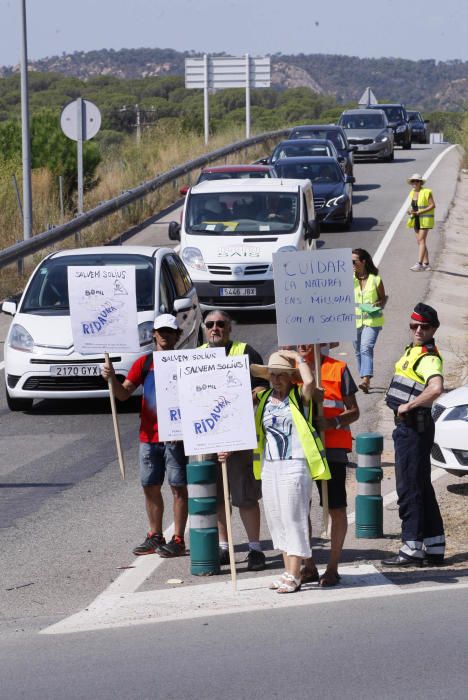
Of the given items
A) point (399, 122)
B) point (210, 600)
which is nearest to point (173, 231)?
point (210, 600)

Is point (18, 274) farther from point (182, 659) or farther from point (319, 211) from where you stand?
point (182, 659)

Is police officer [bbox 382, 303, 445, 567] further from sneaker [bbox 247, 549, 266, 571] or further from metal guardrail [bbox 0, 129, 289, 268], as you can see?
metal guardrail [bbox 0, 129, 289, 268]

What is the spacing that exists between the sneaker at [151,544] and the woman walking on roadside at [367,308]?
19.2ft

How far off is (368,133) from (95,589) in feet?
124

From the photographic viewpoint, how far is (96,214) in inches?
984

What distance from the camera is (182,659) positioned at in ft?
23.7

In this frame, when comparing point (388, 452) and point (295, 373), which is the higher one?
point (295, 373)

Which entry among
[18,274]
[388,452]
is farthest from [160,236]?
[388,452]

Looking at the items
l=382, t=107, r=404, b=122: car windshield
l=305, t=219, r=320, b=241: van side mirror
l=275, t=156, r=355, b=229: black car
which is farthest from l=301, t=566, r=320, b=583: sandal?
l=382, t=107, r=404, b=122: car windshield

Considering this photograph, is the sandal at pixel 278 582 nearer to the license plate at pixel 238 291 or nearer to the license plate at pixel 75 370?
the license plate at pixel 75 370

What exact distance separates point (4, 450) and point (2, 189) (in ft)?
50.1

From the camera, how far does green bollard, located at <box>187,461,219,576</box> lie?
364 inches

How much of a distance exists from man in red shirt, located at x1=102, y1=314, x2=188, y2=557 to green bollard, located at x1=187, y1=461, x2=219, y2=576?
361mm

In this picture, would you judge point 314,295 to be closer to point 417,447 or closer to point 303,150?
point 417,447
